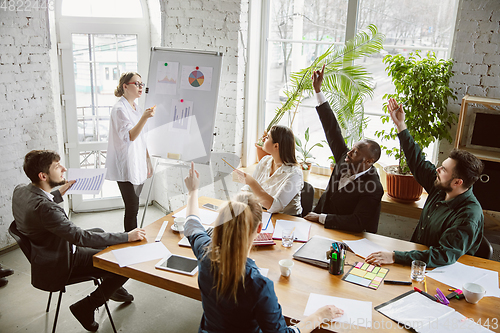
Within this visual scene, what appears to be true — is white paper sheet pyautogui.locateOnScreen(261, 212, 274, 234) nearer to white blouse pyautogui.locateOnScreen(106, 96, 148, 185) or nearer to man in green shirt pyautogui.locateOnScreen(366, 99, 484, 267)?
man in green shirt pyautogui.locateOnScreen(366, 99, 484, 267)

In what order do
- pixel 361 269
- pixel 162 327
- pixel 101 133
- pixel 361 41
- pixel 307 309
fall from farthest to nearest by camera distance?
pixel 101 133 → pixel 361 41 → pixel 162 327 → pixel 361 269 → pixel 307 309

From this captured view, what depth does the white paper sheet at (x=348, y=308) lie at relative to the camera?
1.68m

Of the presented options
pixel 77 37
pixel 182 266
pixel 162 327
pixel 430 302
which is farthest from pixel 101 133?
pixel 430 302

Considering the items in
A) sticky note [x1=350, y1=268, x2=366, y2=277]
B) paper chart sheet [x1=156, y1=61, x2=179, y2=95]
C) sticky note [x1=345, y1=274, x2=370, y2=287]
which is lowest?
sticky note [x1=345, y1=274, x2=370, y2=287]

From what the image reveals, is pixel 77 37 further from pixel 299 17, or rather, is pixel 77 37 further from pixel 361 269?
pixel 361 269

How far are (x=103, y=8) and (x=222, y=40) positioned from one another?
3.99ft

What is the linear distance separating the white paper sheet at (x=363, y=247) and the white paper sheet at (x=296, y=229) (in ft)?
0.79

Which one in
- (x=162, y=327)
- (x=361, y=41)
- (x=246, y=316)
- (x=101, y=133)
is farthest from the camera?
(x=101, y=133)

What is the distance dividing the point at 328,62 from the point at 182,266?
2.21m

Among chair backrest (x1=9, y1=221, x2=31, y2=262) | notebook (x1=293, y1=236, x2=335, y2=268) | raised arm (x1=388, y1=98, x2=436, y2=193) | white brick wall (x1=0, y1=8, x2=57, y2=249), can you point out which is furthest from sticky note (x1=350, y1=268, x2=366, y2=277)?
white brick wall (x1=0, y1=8, x2=57, y2=249)

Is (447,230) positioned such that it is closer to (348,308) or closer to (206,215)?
(348,308)

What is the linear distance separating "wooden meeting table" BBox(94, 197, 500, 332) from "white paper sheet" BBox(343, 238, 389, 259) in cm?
4

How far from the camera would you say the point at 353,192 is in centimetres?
272

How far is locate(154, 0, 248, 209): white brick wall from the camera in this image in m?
3.68
